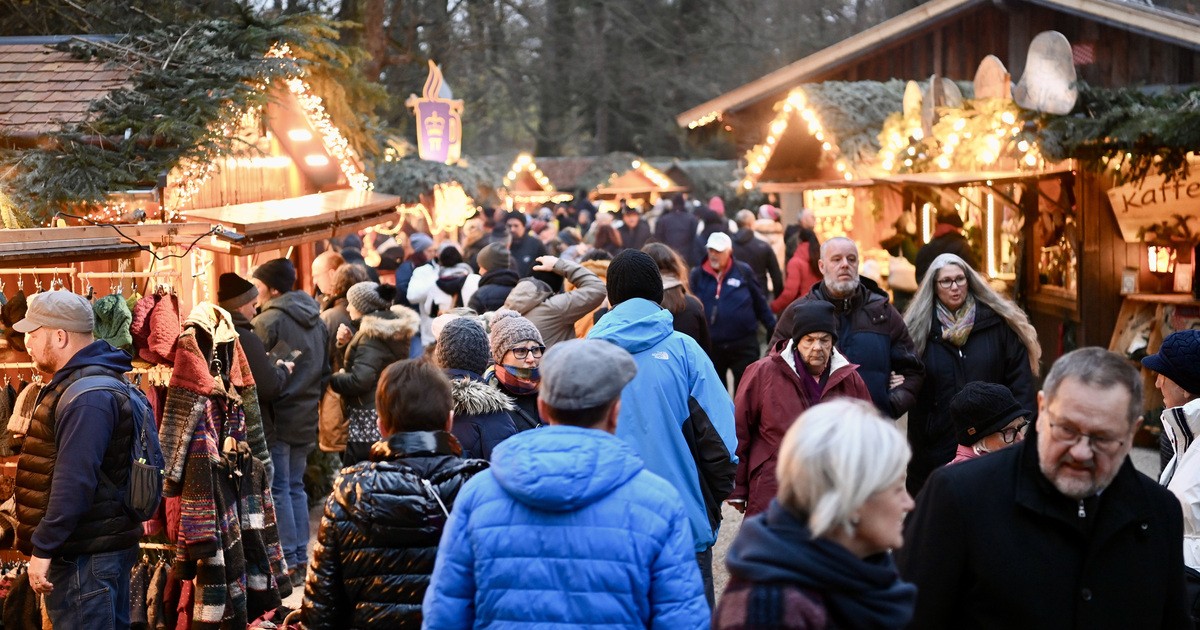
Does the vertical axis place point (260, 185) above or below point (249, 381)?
above

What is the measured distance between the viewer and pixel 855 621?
2572mm

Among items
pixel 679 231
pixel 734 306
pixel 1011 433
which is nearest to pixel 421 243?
pixel 734 306

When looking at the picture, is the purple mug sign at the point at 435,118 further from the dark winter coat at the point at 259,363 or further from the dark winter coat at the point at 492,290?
the dark winter coat at the point at 259,363

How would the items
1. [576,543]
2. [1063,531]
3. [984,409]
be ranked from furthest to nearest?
[984,409] → [1063,531] → [576,543]

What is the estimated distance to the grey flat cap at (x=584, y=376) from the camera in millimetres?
3355

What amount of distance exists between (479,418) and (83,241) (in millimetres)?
2557

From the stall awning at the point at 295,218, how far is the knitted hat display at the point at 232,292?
0.60ft

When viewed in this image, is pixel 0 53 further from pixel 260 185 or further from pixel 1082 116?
pixel 1082 116

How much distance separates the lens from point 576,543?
3178 millimetres

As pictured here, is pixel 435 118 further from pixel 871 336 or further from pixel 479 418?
pixel 479 418

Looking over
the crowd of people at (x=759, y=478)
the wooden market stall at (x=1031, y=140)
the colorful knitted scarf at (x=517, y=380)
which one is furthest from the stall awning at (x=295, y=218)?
the wooden market stall at (x=1031, y=140)

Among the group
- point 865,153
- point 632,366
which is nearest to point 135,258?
point 632,366

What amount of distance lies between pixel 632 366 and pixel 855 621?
3.65ft

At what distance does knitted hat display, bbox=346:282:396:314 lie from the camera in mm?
8664
